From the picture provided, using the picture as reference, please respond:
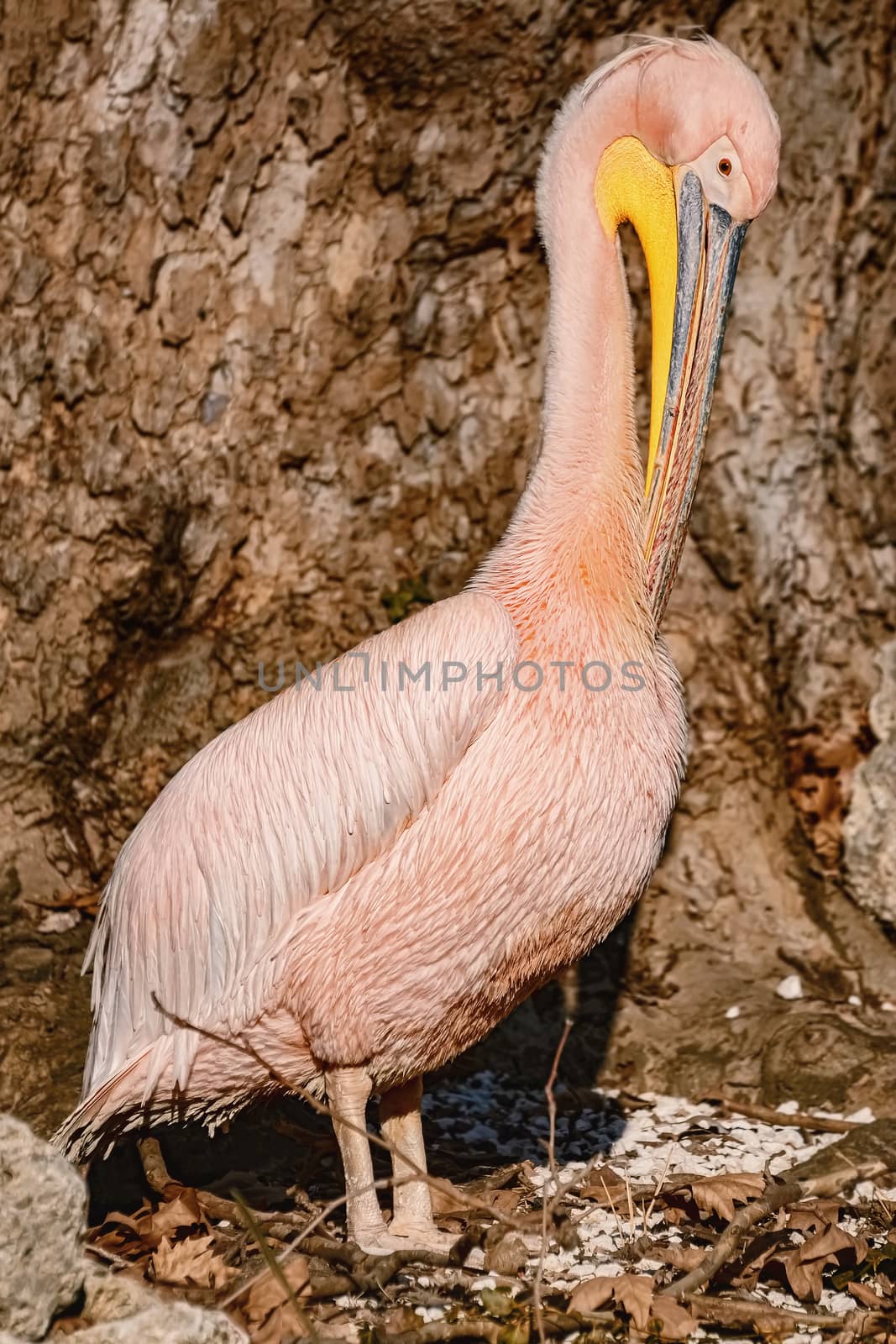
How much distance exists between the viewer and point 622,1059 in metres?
4.16

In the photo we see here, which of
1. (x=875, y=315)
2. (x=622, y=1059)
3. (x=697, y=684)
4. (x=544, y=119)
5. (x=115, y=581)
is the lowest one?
(x=622, y=1059)

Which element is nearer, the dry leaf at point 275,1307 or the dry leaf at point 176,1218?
the dry leaf at point 275,1307

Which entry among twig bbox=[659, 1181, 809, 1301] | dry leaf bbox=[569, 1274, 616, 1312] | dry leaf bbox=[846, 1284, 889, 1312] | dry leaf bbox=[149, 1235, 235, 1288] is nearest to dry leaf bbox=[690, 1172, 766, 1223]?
twig bbox=[659, 1181, 809, 1301]

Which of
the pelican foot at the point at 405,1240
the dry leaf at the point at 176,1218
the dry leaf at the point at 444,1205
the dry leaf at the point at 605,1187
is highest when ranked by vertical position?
the dry leaf at the point at 176,1218

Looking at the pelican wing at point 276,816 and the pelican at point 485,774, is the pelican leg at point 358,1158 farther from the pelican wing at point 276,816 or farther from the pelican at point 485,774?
the pelican wing at point 276,816

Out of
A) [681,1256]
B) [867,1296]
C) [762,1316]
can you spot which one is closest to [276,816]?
[681,1256]

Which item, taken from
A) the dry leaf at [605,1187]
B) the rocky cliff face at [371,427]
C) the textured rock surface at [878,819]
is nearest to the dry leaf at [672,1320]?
the dry leaf at [605,1187]

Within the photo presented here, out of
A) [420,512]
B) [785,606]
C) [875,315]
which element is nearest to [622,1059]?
[785,606]

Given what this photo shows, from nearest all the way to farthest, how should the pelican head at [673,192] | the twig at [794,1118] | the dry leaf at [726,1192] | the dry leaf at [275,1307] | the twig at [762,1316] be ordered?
the dry leaf at [275,1307] → the twig at [762,1316] → the pelican head at [673,192] → the dry leaf at [726,1192] → the twig at [794,1118]

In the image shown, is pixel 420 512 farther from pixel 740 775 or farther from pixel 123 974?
pixel 123 974

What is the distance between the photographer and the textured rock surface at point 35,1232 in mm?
2363

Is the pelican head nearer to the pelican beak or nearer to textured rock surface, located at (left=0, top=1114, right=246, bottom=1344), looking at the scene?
the pelican beak

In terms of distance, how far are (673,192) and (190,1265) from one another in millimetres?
2404

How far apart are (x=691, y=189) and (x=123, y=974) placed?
206cm
